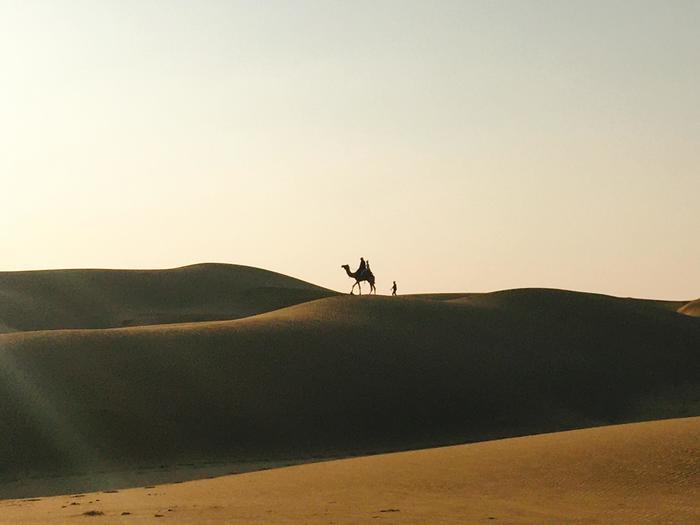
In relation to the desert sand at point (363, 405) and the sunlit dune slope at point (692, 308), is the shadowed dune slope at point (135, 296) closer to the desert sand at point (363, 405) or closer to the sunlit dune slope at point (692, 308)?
the desert sand at point (363, 405)

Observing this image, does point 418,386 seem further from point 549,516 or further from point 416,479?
point 549,516

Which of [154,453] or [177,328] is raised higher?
[177,328]

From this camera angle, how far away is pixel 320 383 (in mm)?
33250

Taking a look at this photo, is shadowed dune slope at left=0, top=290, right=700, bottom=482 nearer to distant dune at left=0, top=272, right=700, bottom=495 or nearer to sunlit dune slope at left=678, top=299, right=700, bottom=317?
distant dune at left=0, top=272, right=700, bottom=495

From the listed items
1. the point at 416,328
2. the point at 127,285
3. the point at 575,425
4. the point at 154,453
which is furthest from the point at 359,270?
the point at 127,285

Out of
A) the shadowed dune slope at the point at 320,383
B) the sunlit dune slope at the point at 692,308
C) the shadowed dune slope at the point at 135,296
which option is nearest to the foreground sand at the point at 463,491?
the shadowed dune slope at the point at 320,383

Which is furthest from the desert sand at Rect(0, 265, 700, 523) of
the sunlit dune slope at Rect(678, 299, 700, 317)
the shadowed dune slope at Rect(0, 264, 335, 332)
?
the sunlit dune slope at Rect(678, 299, 700, 317)

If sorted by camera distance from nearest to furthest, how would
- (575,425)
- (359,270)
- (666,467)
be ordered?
(666,467) < (575,425) < (359,270)

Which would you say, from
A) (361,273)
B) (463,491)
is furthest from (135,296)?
(463,491)

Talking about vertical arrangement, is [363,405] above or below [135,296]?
below

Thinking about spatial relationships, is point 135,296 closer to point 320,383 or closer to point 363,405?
point 320,383

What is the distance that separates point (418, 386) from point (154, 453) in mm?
9359

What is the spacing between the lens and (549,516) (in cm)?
1374

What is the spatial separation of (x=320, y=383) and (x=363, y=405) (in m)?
1.79
